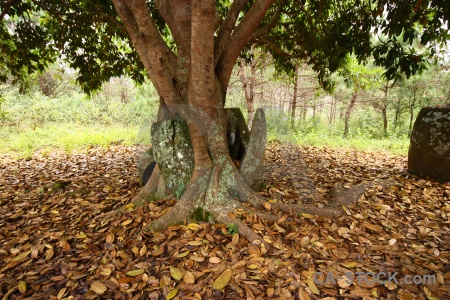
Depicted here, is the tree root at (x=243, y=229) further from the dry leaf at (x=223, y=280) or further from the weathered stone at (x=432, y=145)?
the weathered stone at (x=432, y=145)

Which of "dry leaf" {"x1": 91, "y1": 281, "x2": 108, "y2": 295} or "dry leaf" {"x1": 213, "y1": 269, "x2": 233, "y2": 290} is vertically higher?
"dry leaf" {"x1": 213, "y1": 269, "x2": 233, "y2": 290}

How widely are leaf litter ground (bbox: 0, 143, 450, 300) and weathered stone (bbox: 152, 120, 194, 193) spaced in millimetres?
334

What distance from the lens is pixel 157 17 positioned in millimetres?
4359

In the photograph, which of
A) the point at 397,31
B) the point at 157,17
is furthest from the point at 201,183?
the point at 157,17

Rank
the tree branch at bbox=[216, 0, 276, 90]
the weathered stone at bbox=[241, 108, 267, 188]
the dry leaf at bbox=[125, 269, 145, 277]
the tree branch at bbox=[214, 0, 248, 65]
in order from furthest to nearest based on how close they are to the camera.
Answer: the weathered stone at bbox=[241, 108, 267, 188] < the tree branch at bbox=[214, 0, 248, 65] < the tree branch at bbox=[216, 0, 276, 90] < the dry leaf at bbox=[125, 269, 145, 277]

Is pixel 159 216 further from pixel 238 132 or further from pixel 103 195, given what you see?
pixel 238 132

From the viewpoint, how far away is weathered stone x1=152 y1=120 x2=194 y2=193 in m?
2.65

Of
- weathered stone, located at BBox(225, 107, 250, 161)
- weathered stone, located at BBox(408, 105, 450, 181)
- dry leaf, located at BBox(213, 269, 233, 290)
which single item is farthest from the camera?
weathered stone, located at BBox(225, 107, 250, 161)

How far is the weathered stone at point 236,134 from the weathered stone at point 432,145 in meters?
2.51

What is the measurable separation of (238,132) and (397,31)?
2.28 m

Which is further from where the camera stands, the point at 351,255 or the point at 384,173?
the point at 384,173

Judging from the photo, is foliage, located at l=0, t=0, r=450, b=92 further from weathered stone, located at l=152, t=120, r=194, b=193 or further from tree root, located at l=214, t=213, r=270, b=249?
tree root, located at l=214, t=213, r=270, b=249

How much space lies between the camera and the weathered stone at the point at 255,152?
2.83 meters

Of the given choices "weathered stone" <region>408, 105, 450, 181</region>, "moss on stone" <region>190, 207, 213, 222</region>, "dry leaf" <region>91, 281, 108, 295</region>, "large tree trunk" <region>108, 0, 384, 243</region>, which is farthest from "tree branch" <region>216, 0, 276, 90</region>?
"weathered stone" <region>408, 105, 450, 181</region>
